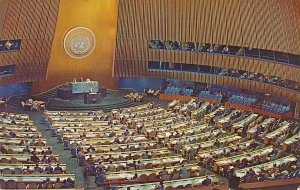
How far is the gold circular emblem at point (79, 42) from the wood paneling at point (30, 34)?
6.35 ft

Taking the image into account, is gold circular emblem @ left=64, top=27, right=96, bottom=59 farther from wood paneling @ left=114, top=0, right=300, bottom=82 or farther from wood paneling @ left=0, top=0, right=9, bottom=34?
wood paneling @ left=0, top=0, right=9, bottom=34

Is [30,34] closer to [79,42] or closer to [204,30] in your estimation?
[79,42]

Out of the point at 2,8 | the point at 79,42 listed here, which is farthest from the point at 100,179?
the point at 79,42

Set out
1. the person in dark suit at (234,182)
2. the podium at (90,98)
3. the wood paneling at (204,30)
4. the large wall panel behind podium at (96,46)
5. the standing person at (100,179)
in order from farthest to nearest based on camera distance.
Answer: the large wall panel behind podium at (96,46), the podium at (90,98), the wood paneling at (204,30), the person in dark suit at (234,182), the standing person at (100,179)

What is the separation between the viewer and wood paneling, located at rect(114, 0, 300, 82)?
114 ft

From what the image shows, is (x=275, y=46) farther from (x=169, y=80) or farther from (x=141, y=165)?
(x=141, y=165)

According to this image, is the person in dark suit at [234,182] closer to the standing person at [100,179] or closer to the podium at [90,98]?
the standing person at [100,179]

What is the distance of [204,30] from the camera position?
129ft

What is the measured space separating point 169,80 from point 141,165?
2174 centimetres

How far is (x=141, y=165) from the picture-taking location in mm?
22906

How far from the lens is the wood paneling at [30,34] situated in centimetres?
3506

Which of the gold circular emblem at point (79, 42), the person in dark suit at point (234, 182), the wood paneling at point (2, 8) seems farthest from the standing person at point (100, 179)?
the gold circular emblem at point (79, 42)

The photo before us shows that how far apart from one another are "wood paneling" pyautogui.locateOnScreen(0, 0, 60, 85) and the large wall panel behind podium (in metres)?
1.12

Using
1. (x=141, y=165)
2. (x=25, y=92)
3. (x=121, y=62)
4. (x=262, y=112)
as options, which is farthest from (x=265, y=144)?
(x=25, y=92)
